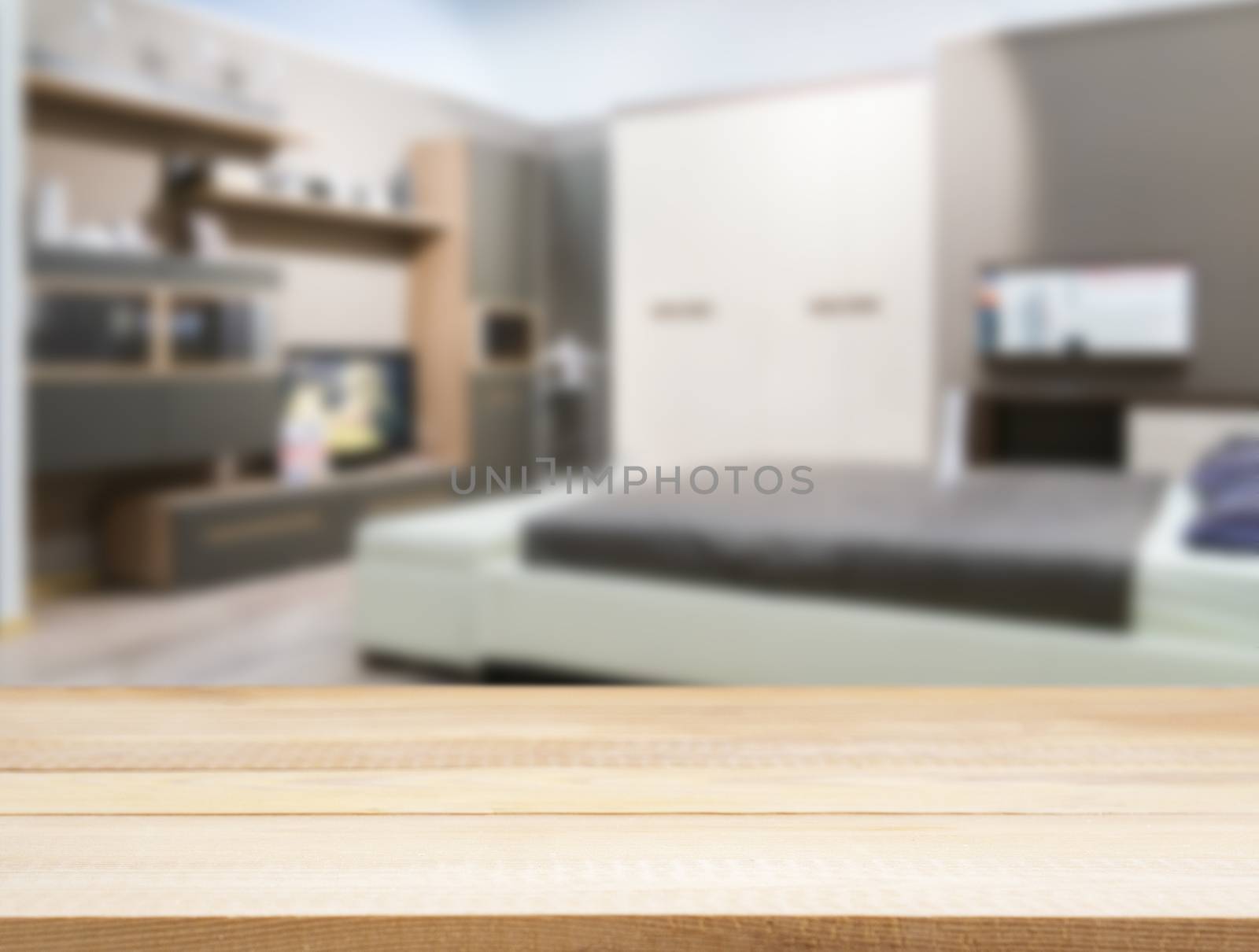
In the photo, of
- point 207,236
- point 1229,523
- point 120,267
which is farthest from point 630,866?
point 120,267

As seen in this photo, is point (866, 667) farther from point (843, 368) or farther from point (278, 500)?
point (278, 500)

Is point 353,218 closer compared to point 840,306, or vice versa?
point 353,218

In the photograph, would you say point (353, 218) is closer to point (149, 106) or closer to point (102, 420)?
point (149, 106)

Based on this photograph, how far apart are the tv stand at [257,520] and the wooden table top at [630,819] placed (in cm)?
37

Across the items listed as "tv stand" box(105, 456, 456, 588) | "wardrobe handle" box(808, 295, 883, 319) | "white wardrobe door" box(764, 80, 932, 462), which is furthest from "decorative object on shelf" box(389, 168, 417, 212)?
"wardrobe handle" box(808, 295, 883, 319)

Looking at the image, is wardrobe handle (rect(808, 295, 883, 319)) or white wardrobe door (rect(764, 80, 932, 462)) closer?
white wardrobe door (rect(764, 80, 932, 462))

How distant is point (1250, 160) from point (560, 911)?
Result: 1034 mm

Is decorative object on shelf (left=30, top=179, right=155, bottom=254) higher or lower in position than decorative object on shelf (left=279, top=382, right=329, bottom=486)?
higher

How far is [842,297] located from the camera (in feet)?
4.02

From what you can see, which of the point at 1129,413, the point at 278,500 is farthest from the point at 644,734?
the point at 1129,413

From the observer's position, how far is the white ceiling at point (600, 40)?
86 centimetres

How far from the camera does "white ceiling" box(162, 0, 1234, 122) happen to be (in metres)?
0.86

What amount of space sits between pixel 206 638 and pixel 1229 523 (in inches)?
40.3

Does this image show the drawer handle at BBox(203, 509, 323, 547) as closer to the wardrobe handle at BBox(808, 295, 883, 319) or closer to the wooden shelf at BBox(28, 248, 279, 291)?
the wardrobe handle at BBox(808, 295, 883, 319)
